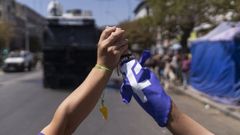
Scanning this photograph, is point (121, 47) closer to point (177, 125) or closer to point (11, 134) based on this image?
point (177, 125)

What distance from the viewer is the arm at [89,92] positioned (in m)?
2.47

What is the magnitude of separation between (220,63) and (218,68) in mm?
352

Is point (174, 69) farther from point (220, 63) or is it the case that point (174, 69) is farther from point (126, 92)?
point (126, 92)

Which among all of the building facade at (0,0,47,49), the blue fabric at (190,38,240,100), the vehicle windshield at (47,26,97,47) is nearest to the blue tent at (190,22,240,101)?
the blue fabric at (190,38,240,100)

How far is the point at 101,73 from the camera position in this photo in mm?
2523

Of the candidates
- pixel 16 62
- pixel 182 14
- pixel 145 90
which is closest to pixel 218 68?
pixel 182 14

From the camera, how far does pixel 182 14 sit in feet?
108

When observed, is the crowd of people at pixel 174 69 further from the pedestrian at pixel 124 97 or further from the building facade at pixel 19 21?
the building facade at pixel 19 21

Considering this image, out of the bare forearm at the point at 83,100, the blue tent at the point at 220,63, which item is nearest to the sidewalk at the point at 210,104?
the blue tent at the point at 220,63

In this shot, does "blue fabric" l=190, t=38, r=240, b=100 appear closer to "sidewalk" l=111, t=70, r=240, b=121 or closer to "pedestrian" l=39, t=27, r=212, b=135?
"sidewalk" l=111, t=70, r=240, b=121

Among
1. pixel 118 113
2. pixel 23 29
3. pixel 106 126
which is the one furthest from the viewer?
pixel 23 29

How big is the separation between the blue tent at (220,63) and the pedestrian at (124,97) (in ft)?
56.7

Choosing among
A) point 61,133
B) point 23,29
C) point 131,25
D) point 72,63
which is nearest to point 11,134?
point 61,133

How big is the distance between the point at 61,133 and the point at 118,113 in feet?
46.9
